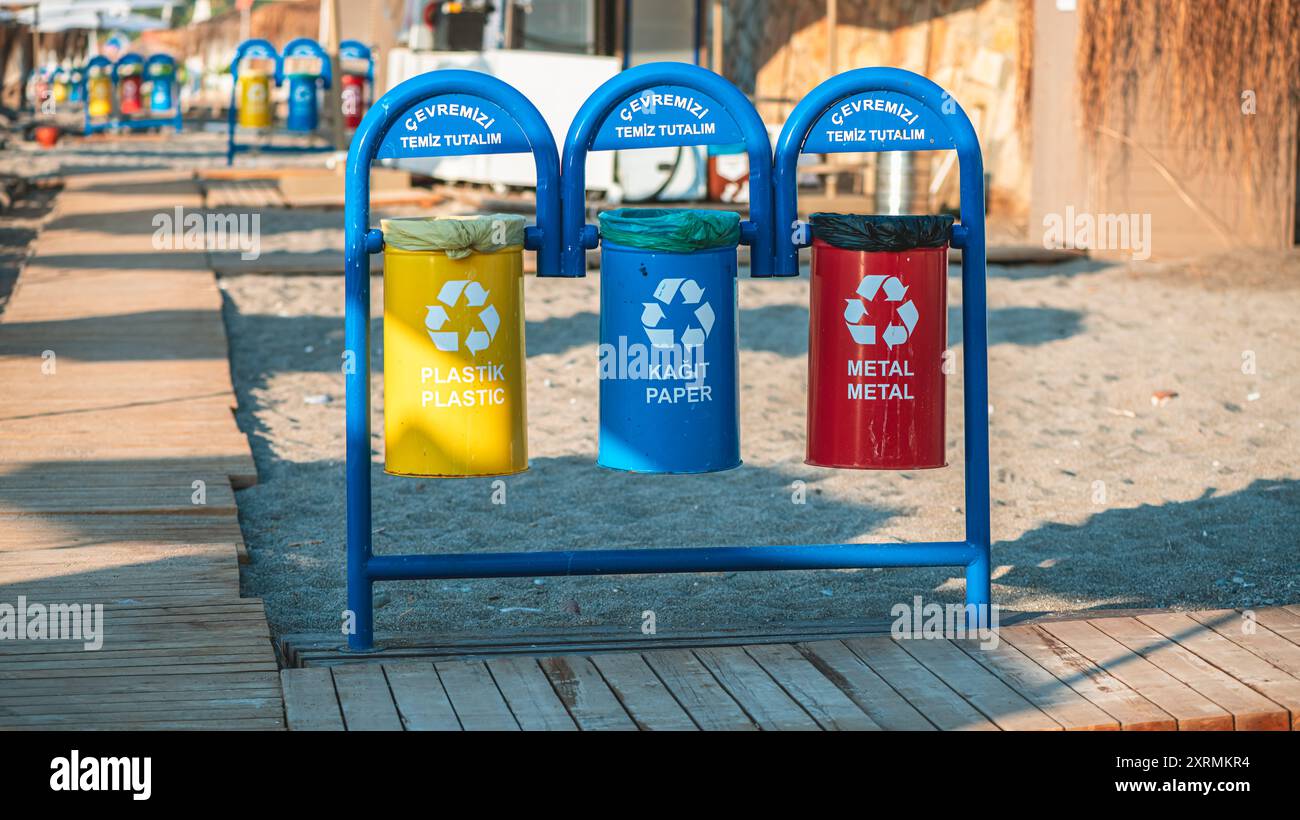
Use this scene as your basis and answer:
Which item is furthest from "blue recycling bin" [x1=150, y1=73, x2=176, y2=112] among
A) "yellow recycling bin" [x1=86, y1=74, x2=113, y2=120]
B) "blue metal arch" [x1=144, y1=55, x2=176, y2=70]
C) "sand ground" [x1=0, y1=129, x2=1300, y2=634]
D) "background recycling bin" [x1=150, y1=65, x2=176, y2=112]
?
"sand ground" [x1=0, y1=129, x2=1300, y2=634]

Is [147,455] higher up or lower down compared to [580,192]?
lower down

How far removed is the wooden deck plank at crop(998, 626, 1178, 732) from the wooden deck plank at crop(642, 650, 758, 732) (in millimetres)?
713

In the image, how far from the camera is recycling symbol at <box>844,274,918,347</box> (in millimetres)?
3561

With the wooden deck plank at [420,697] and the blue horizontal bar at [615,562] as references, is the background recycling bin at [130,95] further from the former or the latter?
the wooden deck plank at [420,697]

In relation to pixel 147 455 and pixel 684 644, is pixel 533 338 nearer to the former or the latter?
pixel 147 455

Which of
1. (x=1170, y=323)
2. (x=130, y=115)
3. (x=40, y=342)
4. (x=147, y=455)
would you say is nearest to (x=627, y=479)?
(x=147, y=455)

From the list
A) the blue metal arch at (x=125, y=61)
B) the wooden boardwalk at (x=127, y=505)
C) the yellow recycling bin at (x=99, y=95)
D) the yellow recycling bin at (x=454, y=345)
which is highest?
the blue metal arch at (x=125, y=61)

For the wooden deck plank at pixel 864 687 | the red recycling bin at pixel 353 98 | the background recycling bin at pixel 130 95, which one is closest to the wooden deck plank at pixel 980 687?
the wooden deck plank at pixel 864 687

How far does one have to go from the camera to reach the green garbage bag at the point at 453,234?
3.38 meters

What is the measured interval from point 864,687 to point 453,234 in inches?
50.5

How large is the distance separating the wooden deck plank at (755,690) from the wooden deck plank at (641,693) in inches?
5.2

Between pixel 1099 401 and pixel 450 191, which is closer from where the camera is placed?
pixel 1099 401

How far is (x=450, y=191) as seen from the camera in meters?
14.5

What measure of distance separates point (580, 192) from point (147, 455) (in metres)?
2.62
